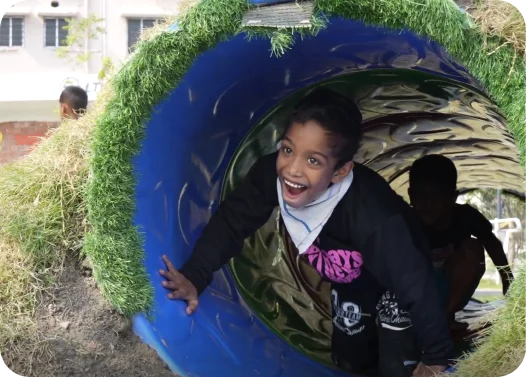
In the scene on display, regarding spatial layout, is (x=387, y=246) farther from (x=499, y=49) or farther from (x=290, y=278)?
(x=290, y=278)

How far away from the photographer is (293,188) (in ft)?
10.8

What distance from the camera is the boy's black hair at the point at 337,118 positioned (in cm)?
332

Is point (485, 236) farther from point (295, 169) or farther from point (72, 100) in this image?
point (72, 100)

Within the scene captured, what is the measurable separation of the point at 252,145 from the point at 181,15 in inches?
57.2

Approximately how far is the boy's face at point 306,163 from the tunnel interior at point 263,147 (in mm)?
401

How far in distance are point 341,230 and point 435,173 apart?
1.45 m

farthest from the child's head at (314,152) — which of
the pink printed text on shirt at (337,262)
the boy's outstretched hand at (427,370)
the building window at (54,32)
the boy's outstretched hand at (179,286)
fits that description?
the building window at (54,32)

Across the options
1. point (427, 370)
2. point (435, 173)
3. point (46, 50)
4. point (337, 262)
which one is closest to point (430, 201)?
point (435, 173)

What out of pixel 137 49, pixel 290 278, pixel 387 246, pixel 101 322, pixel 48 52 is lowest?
pixel 48 52

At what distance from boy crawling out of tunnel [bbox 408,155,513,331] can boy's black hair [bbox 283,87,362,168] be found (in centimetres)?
120

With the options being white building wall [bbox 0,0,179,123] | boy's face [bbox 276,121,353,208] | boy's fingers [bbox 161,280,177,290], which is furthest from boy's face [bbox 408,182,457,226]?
white building wall [bbox 0,0,179,123]

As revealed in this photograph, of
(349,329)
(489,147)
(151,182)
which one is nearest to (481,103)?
(489,147)

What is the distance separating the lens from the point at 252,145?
4.20 meters

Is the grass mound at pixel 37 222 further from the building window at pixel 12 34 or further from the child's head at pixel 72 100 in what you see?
the building window at pixel 12 34
